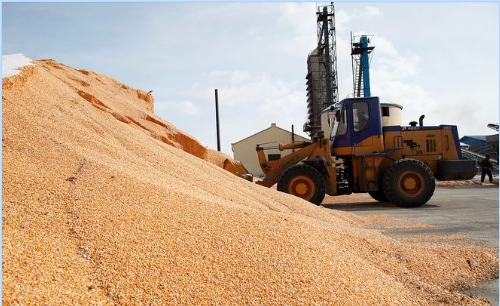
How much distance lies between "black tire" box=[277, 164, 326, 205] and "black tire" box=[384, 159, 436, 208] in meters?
1.63

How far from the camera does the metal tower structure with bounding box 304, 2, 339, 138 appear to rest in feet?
95.7

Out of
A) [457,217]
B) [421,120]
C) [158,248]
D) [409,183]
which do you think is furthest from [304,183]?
[158,248]

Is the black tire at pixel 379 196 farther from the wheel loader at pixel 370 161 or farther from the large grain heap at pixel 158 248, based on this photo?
the large grain heap at pixel 158 248

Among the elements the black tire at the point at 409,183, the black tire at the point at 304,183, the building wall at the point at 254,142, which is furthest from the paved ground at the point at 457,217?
the building wall at the point at 254,142

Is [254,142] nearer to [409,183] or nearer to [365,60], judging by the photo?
[365,60]

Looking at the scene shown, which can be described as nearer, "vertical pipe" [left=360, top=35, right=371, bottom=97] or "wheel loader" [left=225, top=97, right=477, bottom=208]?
"wheel loader" [left=225, top=97, right=477, bottom=208]

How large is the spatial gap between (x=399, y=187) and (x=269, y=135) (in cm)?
2696

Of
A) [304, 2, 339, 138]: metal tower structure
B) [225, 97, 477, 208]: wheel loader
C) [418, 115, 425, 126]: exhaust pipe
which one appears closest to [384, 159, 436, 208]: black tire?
[225, 97, 477, 208]: wheel loader

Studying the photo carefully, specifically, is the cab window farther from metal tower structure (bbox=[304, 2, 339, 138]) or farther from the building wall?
the building wall

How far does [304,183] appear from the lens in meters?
10.2

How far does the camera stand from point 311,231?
14.6ft

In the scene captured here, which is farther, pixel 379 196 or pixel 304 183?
pixel 379 196

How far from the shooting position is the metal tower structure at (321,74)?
1148 inches

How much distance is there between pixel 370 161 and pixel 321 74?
20.5m
